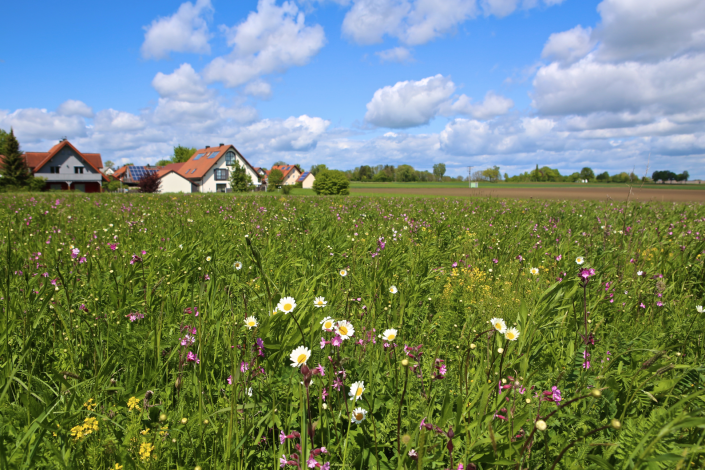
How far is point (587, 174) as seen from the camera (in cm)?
14750

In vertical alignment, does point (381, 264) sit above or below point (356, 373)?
above

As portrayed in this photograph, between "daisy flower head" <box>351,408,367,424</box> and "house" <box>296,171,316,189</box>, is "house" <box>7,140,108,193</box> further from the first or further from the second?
"daisy flower head" <box>351,408,367,424</box>

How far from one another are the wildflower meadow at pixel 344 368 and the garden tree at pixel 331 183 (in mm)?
44451

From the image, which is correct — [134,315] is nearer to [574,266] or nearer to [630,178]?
[574,266]

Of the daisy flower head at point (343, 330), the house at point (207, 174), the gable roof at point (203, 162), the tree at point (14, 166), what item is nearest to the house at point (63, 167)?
the tree at point (14, 166)

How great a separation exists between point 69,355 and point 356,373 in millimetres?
1881

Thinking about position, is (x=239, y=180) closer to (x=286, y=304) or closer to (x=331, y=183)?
(x=331, y=183)

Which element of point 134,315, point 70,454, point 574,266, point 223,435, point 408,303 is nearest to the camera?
point 70,454

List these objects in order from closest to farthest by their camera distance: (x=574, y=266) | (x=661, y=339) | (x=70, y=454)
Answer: (x=70, y=454)
(x=661, y=339)
(x=574, y=266)

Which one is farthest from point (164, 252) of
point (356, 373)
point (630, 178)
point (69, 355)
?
point (630, 178)

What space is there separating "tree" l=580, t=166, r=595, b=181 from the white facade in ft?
493

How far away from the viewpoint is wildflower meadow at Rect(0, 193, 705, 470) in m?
1.48

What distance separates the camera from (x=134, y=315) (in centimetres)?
257

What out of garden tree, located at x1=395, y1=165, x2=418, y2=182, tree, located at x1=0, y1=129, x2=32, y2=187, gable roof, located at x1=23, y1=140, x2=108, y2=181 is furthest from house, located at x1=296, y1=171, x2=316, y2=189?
tree, located at x1=0, y1=129, x2=32, y2=187
